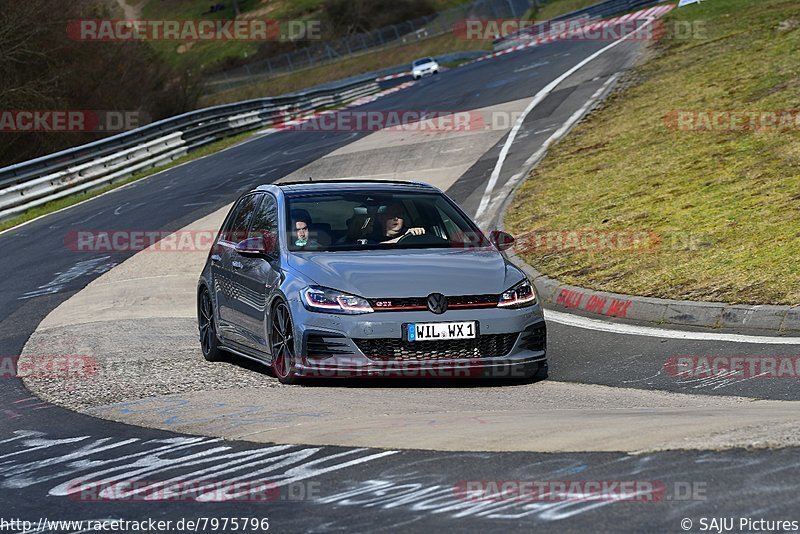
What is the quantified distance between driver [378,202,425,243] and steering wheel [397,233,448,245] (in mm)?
31

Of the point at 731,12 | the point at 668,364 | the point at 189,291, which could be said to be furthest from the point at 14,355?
the point at 731,12

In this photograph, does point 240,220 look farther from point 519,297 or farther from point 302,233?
point 519,297

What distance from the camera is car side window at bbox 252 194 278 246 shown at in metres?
11.1

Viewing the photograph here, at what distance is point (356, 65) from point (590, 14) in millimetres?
21742

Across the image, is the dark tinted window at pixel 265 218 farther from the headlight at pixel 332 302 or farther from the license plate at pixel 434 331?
the license plate at pixel 434 331

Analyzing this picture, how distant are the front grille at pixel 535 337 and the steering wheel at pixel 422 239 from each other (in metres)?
1.29

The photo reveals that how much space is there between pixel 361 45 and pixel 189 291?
7168 cm

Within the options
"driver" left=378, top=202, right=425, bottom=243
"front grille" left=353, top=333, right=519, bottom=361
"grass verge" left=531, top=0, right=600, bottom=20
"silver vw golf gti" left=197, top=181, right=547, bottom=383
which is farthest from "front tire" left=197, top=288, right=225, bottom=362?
"grass verge" left=531, top=0, right=600, bottom=20

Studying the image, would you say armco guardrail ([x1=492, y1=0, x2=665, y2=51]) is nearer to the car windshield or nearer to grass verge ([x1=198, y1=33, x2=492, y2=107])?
grass verge ([x1=198, y1=33, x2=492, y2=107])

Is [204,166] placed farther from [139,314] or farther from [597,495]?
[597,495]

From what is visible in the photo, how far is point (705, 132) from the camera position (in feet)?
69.9

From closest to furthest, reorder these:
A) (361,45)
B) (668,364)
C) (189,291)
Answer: (668,364) → (189,291) → (361,45)

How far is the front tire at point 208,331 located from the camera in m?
11.7

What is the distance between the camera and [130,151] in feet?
113
